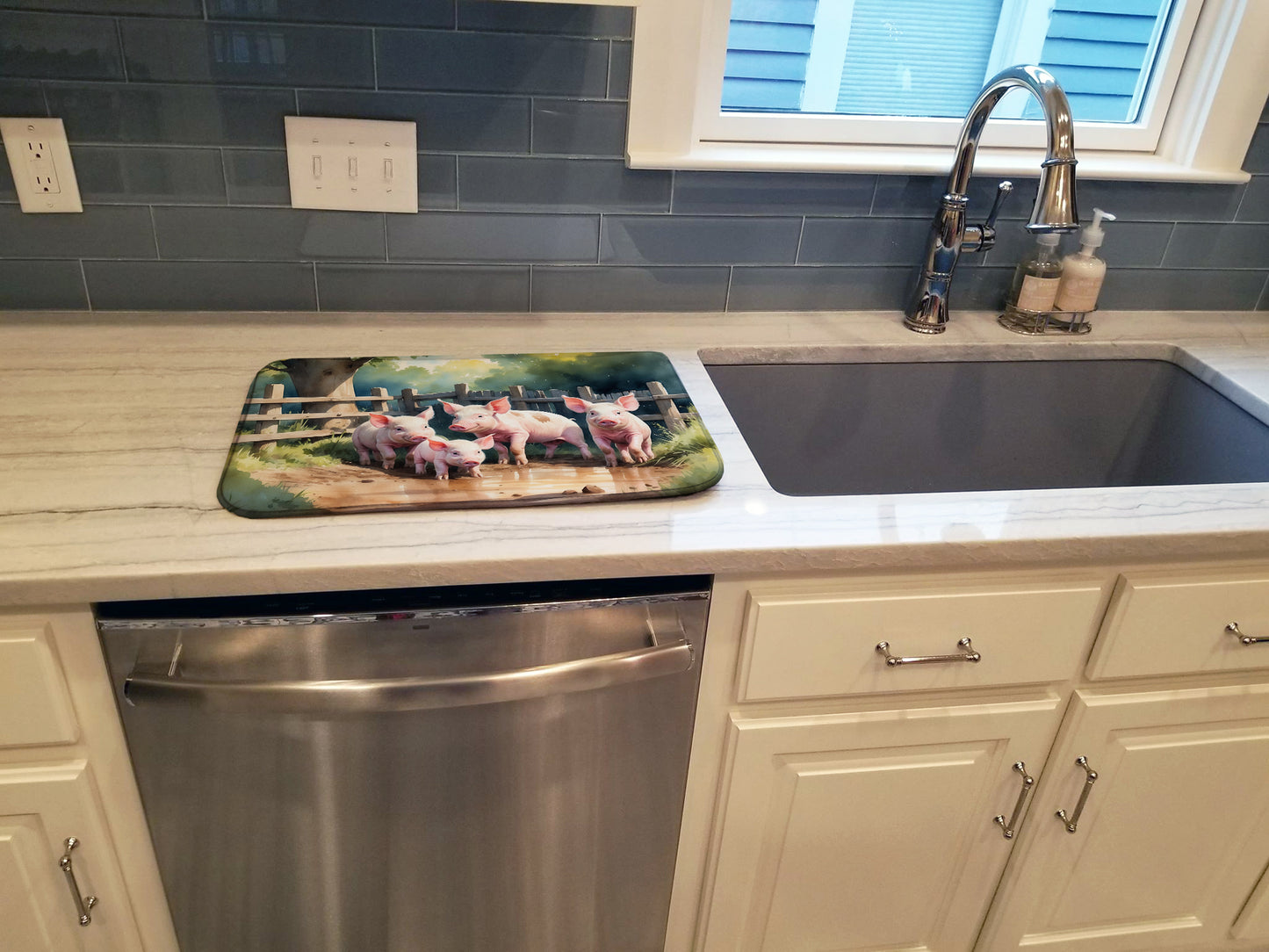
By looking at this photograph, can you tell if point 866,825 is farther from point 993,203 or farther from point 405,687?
point 993,203

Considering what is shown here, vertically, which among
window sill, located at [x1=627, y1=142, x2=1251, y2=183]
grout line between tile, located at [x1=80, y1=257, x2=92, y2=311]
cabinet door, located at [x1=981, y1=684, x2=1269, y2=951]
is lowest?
cabinet door, located at [x1=981, y1=684, x2=1269, y2=951]

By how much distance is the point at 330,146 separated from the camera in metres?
1.27

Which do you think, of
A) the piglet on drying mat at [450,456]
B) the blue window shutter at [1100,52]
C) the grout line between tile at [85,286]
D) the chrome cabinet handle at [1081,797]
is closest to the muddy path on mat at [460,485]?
the piglet on drying mat at [450,456]

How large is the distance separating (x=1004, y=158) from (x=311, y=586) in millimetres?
1158

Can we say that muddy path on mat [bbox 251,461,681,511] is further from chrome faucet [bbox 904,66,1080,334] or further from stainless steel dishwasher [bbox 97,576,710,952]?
chrome faucet [bbox 904,66,1080,334]

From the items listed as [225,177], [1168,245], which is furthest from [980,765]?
[225,177]

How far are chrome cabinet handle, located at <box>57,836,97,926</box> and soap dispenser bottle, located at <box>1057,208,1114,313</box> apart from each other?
1425 millimetres

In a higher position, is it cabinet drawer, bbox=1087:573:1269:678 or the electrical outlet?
the electrical outlet

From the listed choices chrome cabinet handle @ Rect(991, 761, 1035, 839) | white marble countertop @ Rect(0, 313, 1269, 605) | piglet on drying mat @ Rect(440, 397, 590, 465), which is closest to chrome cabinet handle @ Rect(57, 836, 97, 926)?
white marble countertop @ Rect(0, 313, 1269, 605)

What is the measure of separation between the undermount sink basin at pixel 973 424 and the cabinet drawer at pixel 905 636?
383 millimetres

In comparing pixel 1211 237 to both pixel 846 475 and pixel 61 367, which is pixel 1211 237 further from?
pixel 61 367

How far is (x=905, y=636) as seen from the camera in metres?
1.07

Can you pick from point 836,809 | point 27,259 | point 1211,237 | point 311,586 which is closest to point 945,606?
point 836,809

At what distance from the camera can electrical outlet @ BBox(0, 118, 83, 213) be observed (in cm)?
121
